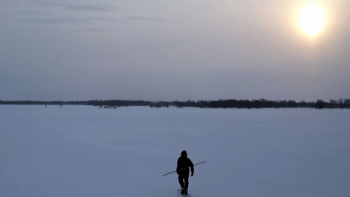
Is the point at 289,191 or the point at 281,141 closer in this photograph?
the point at 289,191

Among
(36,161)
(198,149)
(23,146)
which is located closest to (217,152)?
(198,149)

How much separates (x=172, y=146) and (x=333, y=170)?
682 centimetres

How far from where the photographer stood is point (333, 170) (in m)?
9.18

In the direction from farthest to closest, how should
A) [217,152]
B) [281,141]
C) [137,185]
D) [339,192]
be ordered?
1. [281,141]
2. [217,152]
3. [137,185]
4. [339,192]

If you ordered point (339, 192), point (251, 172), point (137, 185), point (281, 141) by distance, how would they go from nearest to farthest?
point (339, 192)
point (137, 185)
point (251, 172)
point (281, 141)

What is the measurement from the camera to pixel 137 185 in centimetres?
767

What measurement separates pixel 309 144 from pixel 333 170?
5.47m

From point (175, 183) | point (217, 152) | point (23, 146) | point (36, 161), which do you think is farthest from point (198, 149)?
point (23, 146)

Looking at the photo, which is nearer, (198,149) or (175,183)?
(175,183)

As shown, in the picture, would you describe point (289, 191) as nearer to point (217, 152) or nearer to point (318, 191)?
point (318, 191)

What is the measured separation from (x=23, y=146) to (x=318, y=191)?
12002 mm

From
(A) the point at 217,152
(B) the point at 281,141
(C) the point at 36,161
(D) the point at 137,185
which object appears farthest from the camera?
(B) the point at 281,141

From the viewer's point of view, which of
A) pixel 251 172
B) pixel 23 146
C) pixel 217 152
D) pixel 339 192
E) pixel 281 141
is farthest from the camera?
pixel 281 141

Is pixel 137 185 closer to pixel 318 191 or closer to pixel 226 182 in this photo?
pixel 226 182
